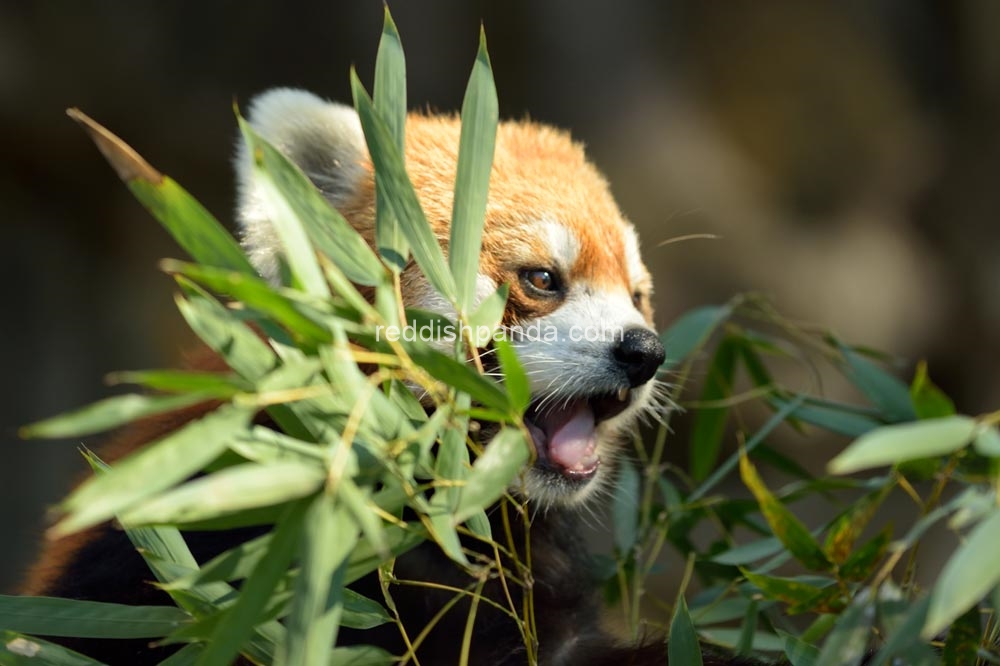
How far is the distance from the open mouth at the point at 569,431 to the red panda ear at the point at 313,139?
0.82 metres

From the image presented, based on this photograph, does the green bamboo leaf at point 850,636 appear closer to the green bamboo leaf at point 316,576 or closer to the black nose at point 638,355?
the green bamboo leaf at point 316,576

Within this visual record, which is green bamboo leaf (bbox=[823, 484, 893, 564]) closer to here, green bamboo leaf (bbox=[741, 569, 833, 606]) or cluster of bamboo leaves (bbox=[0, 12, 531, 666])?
green bamboo leaf (bbox=[741, 569, 833, 606])

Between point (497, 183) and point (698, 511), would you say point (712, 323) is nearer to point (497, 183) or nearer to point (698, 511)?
point (698, 511)

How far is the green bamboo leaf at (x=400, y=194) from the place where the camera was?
59.1 inches

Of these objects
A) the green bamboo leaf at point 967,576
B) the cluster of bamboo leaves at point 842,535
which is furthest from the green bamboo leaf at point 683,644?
the green bamboo leaf at point 967,576

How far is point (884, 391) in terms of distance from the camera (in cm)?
244

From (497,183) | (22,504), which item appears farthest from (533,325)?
(22,504)

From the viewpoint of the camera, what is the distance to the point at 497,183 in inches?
103

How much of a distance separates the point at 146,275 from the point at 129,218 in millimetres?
316

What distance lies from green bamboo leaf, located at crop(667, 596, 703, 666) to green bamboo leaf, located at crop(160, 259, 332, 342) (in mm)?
789

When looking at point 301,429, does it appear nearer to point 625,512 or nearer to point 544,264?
point 544,264

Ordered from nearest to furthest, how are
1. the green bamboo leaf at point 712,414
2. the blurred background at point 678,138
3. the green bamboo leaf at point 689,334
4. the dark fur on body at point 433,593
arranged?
the dark fur on body at point 433,593 → the green bamboo leaf at point 689,334 → the green bamboo leaf at point 712,414 → the blurred background at point 678,138

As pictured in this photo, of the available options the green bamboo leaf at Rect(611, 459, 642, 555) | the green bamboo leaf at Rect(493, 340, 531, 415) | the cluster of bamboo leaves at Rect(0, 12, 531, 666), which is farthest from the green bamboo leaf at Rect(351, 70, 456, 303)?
the green bamboo leaf at Rect(611, 459, 642, 555)

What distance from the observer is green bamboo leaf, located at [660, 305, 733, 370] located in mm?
2812
